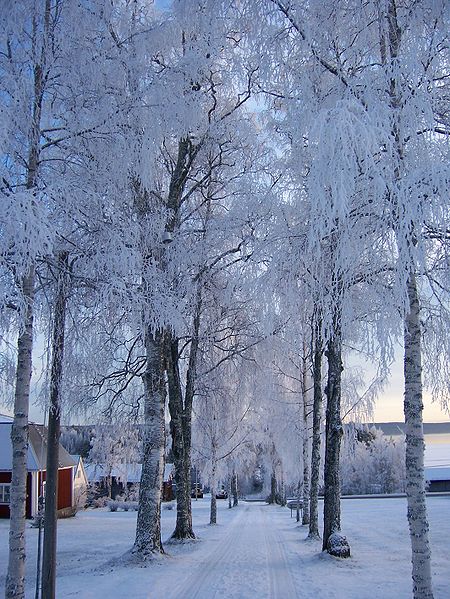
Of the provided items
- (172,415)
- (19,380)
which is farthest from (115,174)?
(172,415)

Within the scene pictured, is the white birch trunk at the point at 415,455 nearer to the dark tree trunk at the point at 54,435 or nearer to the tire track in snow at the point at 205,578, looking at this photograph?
the tire track in snow at the point at 205,578

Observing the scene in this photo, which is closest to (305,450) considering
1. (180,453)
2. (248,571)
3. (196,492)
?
(180,453)

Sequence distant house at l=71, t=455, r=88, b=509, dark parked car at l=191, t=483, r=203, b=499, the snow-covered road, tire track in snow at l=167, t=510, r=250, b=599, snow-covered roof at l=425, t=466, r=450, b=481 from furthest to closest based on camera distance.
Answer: dark parked car at l=191, t=483, r=203, b=499 → snow-covered roof at l=425, t=466, r=450, b=481 → distant house at l=71, t=455, r=88, b=509 → the snow-covered road → tire track in snow at l=167, t=510, r=250, b=599

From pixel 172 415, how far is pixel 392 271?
10.3 m

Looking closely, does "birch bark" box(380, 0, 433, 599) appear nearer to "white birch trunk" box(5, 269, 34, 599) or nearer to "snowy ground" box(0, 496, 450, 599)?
"snowy ground" box(0, 496, 450, 599)

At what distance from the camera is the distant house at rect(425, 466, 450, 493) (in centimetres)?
5519

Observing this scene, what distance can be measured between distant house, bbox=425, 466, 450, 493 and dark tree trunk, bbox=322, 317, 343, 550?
46030 mm

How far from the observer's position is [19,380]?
6.64m

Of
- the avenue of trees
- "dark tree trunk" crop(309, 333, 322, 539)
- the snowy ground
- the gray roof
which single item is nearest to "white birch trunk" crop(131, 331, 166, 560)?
the avenue of trees

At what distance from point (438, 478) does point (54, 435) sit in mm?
54818

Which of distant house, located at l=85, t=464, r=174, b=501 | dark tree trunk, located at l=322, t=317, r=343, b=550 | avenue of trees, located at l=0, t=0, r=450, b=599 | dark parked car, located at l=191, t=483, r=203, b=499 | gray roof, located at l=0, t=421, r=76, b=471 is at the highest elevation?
avenue of trees, located at l=0, t=0, r=450, b=599

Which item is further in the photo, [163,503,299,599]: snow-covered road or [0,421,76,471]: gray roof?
[0,421,76,471]: gray roof

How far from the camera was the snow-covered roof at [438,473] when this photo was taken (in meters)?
55.1

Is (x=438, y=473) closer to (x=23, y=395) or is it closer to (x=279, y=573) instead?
(x=279, y=573)
